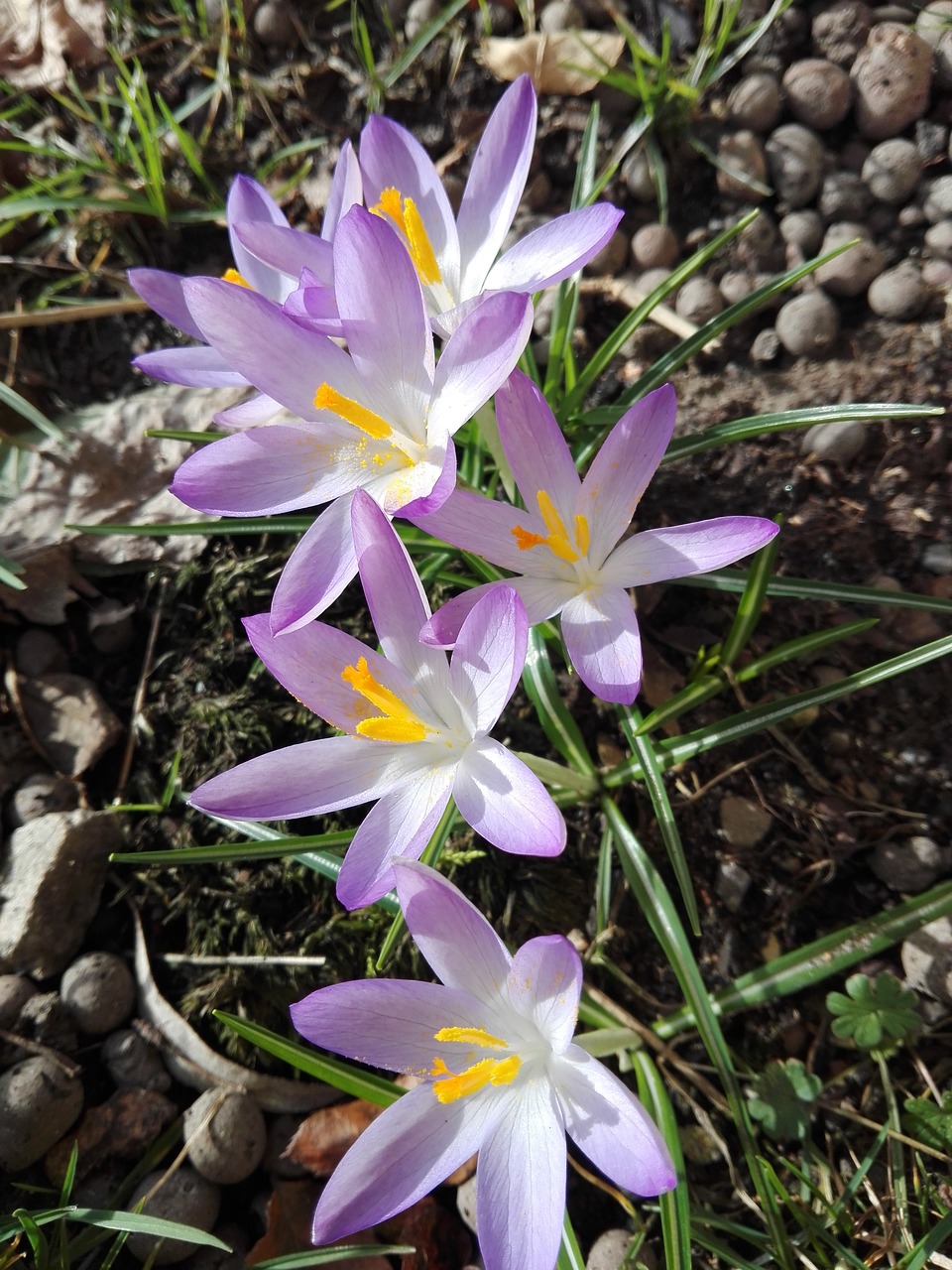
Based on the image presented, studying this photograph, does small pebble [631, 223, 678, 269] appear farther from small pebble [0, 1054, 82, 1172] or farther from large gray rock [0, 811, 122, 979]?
small pebble [0, 1054, 82, 1172]

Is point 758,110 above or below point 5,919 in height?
above

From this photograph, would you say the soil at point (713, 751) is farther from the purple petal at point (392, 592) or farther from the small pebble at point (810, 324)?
the purple petal at point (392, 592)

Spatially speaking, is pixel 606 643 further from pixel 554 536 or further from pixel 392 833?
pixel 392 833

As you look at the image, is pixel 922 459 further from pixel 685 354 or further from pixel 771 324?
pixel 685 354

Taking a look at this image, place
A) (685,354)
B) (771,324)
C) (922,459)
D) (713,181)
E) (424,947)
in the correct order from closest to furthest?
(424,947), (685,354), (922,459), (771,324), (713,181)

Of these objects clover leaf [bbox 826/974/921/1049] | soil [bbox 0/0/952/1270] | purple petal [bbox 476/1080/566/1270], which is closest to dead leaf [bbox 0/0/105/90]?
soil [bbox 0/0/952/1270]

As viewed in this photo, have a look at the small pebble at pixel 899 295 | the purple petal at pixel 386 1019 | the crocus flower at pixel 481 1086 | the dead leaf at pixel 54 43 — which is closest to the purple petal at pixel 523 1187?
the crocus flower at pixel 481 1086

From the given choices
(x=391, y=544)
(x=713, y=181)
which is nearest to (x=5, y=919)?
(x=391, y=544)
